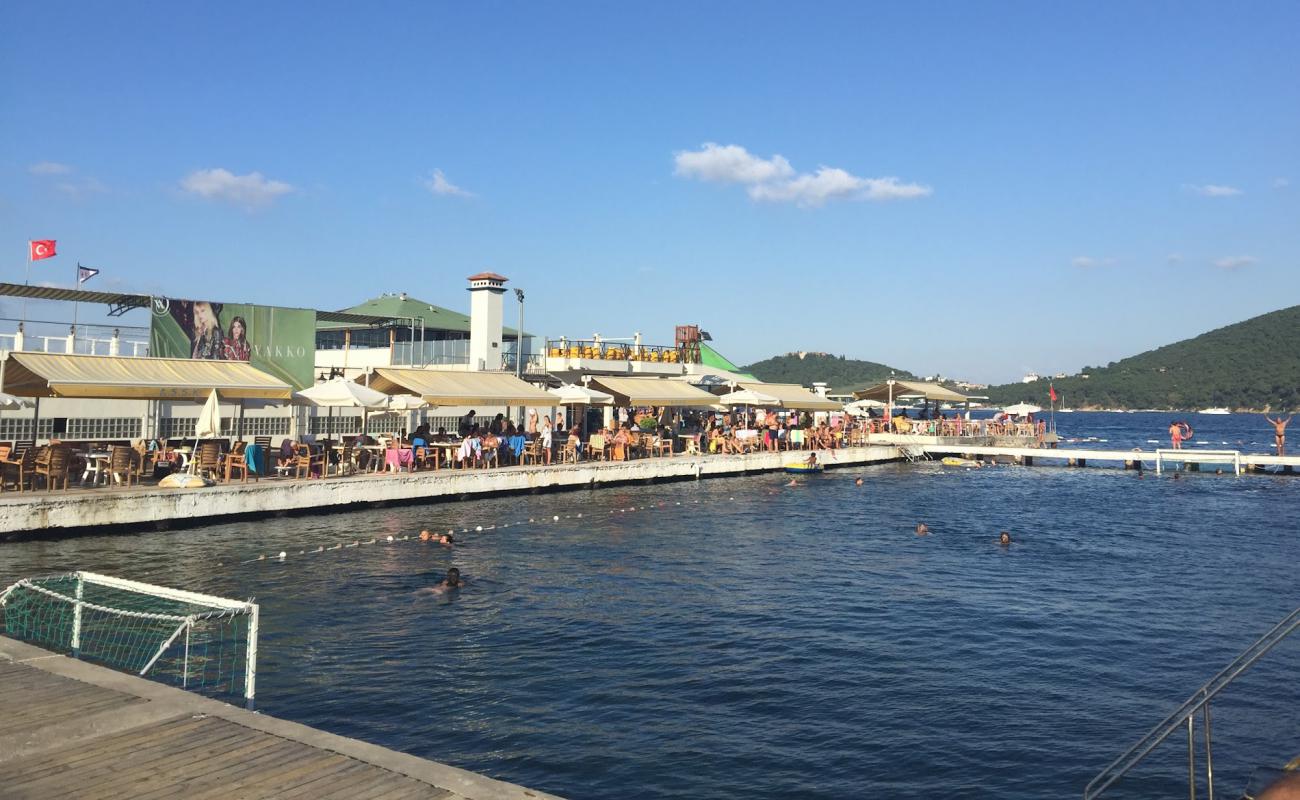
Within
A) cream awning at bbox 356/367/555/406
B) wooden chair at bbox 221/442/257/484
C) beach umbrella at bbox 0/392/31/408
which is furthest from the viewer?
cream awning at bbox 356/367/555/406

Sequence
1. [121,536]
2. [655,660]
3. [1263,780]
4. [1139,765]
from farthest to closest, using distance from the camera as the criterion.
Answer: [121,536], [655,660], [1139,765], [1263,780]

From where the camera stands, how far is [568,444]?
3328 centimetres

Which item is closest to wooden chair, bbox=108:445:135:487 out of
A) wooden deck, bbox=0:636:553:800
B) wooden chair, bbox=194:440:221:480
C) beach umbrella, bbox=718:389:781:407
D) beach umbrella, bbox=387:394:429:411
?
wooden chair, bbox=194:440:221:480

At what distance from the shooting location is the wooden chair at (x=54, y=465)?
782 inches

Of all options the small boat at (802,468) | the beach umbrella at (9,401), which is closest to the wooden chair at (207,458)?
the beach umbrella at (9,401)

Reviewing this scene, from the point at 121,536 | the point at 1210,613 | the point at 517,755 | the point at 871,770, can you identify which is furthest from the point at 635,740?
the point at 121,536

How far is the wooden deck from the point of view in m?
6.01

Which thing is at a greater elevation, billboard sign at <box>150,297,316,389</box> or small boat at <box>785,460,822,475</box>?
billboard sign at <box>150,297,316,389</box>

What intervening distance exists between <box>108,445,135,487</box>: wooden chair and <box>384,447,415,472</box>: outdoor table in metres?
7.08

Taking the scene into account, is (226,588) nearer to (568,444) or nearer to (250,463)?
(250,463)

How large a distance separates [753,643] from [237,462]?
638 inches

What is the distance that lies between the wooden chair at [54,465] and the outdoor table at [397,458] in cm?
853

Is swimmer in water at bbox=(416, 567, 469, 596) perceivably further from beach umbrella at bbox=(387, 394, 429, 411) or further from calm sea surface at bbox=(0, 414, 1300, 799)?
beach umbrella at bbox=(387, 394, 429, 411)

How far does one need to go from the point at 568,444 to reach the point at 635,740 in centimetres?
2379
